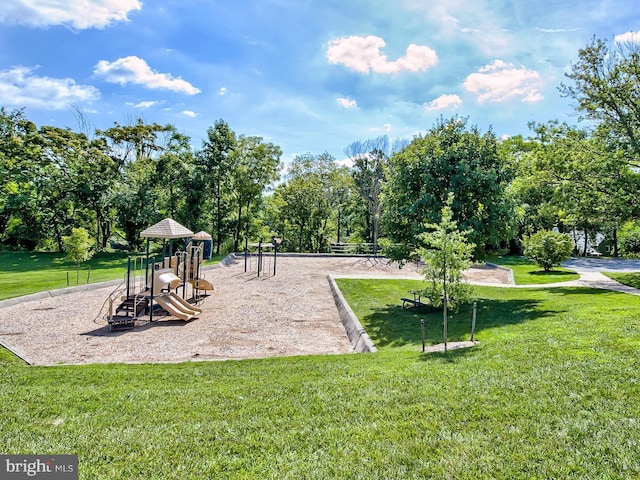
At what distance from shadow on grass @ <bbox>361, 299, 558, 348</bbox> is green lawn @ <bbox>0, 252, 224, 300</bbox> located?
12.4 m

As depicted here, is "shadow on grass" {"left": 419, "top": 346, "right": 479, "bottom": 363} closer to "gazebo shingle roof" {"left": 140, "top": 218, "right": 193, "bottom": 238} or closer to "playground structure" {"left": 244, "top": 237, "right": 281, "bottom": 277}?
"gazebo shingle roof" {"left": 140, "top": 218, "right": 193, "bottom": 238}

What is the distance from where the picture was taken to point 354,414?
172 inches

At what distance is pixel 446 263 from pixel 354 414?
13.8 feet

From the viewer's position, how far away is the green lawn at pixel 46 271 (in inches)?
611

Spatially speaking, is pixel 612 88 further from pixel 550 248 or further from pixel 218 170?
pixel 218 170

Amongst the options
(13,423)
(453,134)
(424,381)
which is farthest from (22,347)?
(453,134)

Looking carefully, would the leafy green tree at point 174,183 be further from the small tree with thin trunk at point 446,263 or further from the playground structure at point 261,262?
the small tree with thin trunk at point 446,263

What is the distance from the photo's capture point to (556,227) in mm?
33250

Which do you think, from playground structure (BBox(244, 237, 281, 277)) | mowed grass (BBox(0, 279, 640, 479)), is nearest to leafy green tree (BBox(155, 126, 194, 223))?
playground structure (BBox(244, 237, 281, 277))

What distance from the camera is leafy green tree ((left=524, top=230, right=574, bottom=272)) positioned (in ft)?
68.0

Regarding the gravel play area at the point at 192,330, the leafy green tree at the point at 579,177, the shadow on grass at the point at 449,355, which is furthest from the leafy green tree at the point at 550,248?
the shadow on grass at the point at 449,355

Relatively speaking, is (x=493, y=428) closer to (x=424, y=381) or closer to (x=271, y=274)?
(x=424, y=381)

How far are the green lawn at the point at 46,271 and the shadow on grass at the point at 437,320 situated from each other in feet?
40.7

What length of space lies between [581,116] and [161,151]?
97.4 ft
